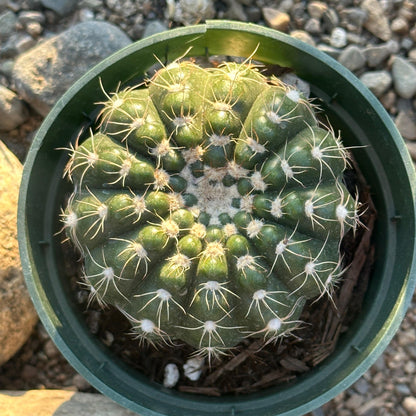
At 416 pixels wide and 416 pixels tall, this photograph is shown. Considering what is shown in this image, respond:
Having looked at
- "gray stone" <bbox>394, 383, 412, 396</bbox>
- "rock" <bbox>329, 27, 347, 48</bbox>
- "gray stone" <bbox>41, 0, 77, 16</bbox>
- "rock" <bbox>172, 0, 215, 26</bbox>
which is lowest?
"gray stone" <bbox>394, 383, 412, 396</bbox>

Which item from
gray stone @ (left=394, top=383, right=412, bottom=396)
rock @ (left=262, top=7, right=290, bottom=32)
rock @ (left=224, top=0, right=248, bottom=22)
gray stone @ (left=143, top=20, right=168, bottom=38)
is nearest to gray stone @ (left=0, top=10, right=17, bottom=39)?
gray stone @ (left=143, top=20, right=168, bottom=38)

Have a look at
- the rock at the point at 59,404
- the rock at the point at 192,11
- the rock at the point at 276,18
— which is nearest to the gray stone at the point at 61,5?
the rock at the point at 192,11

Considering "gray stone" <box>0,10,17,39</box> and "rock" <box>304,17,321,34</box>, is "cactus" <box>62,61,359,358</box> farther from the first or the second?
"gray stone" <box>0,10,17,39</box>

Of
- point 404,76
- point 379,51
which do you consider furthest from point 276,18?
point 404,76

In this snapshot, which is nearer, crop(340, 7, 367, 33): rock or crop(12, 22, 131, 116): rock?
crop(12, 22, 131, 116): rock

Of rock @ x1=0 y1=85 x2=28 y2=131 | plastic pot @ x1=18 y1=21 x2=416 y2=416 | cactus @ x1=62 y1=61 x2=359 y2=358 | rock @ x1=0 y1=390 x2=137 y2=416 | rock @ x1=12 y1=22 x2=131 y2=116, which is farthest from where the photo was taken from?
rock @ x1=0 y1=85 x2=28 y2=131

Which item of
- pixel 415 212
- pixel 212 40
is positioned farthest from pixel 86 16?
pixel 415 212
